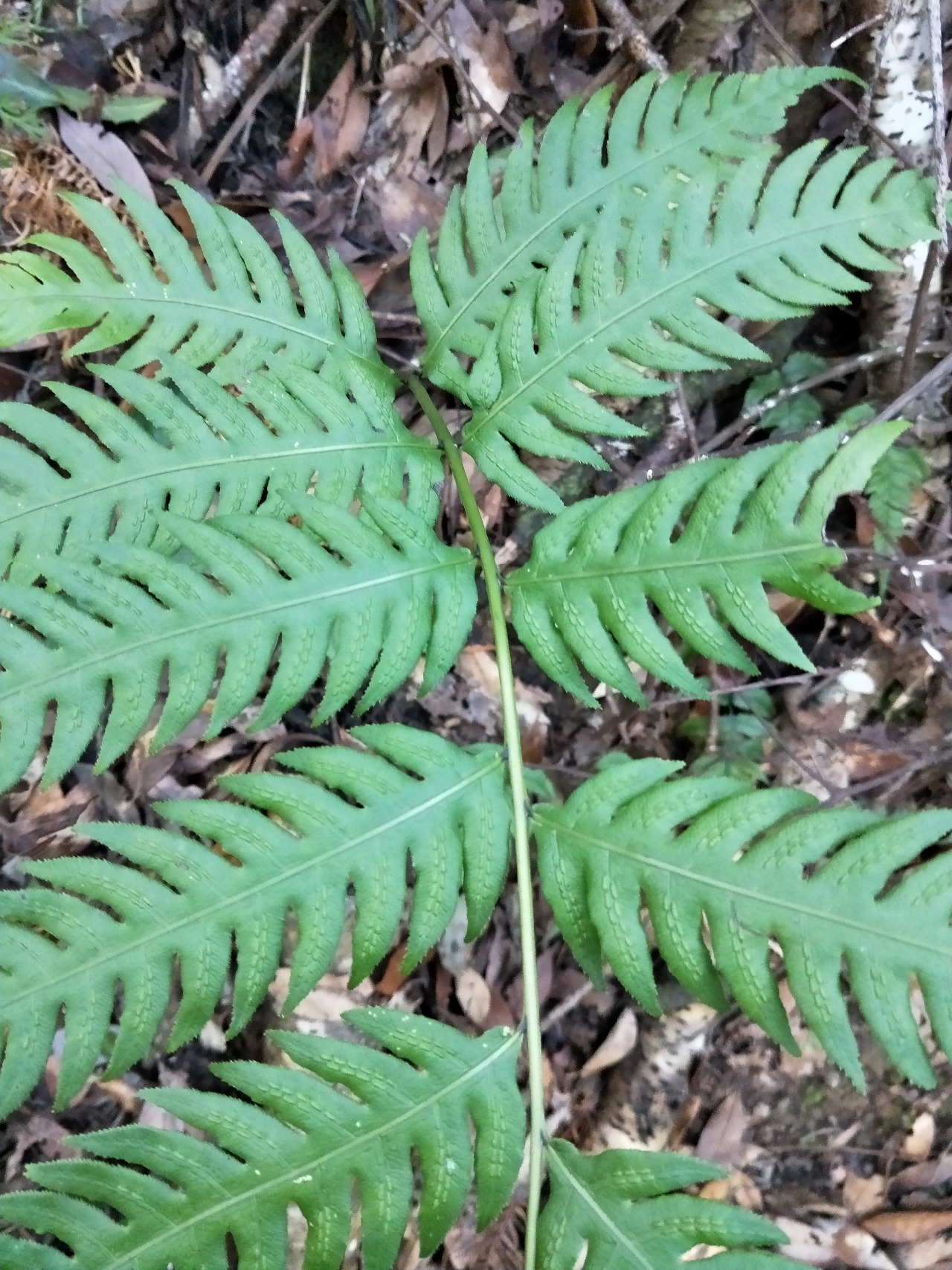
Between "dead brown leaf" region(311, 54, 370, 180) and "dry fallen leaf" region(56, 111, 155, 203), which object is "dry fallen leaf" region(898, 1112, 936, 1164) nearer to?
"dead brown leaf" region(311, 54, 370, 180)

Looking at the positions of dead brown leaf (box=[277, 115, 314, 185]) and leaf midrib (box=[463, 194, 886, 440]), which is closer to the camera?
leaf midrib (box=[463, 194, 886, 440])

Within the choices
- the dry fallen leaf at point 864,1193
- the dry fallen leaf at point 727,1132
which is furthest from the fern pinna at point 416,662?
the dry fallen leaf at point 864,1193

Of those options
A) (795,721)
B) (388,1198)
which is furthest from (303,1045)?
(795,721)

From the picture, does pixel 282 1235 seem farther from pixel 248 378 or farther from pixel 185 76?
pixel 185 76

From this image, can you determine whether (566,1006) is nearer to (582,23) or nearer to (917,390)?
(917,390)

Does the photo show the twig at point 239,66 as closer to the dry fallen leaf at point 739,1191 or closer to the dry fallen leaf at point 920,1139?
the dry fallen leaf at point 739,1191

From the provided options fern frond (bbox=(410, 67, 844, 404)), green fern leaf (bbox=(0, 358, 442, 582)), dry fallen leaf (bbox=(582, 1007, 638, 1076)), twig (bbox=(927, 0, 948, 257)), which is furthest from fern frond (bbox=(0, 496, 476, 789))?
dry fallen leaf (bbox=(582, 1007, 638, 1076))

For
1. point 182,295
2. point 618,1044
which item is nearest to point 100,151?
point 182,295
